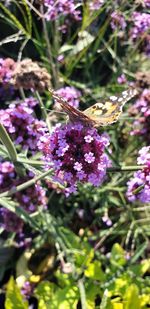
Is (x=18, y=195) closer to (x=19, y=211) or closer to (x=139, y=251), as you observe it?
(x=19, y=211)

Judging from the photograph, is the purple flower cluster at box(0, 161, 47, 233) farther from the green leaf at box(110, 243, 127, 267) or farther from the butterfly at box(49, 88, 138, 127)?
the butterfly at box(49, 88, 138, 127)

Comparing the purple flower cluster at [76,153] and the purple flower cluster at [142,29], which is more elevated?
the purple flower cluster at [142,29]

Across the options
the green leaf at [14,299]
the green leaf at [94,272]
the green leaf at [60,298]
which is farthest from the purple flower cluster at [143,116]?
the green leaf at [14,299]

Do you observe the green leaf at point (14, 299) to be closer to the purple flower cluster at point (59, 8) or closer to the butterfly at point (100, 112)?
the butterfly at point (100, 112)

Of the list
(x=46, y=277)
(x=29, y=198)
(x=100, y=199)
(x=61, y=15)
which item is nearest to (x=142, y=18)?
(x=61, y=15)

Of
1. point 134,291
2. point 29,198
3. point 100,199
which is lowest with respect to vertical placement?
point 134,291

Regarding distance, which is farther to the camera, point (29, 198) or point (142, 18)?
point (142, 18)

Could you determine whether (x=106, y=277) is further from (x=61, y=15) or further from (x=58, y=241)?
(x=61, y=15)

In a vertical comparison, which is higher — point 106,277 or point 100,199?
point 100,199

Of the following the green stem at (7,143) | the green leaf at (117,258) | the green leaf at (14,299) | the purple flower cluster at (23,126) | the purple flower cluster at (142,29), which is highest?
the purple flower cluster at (142,29)
